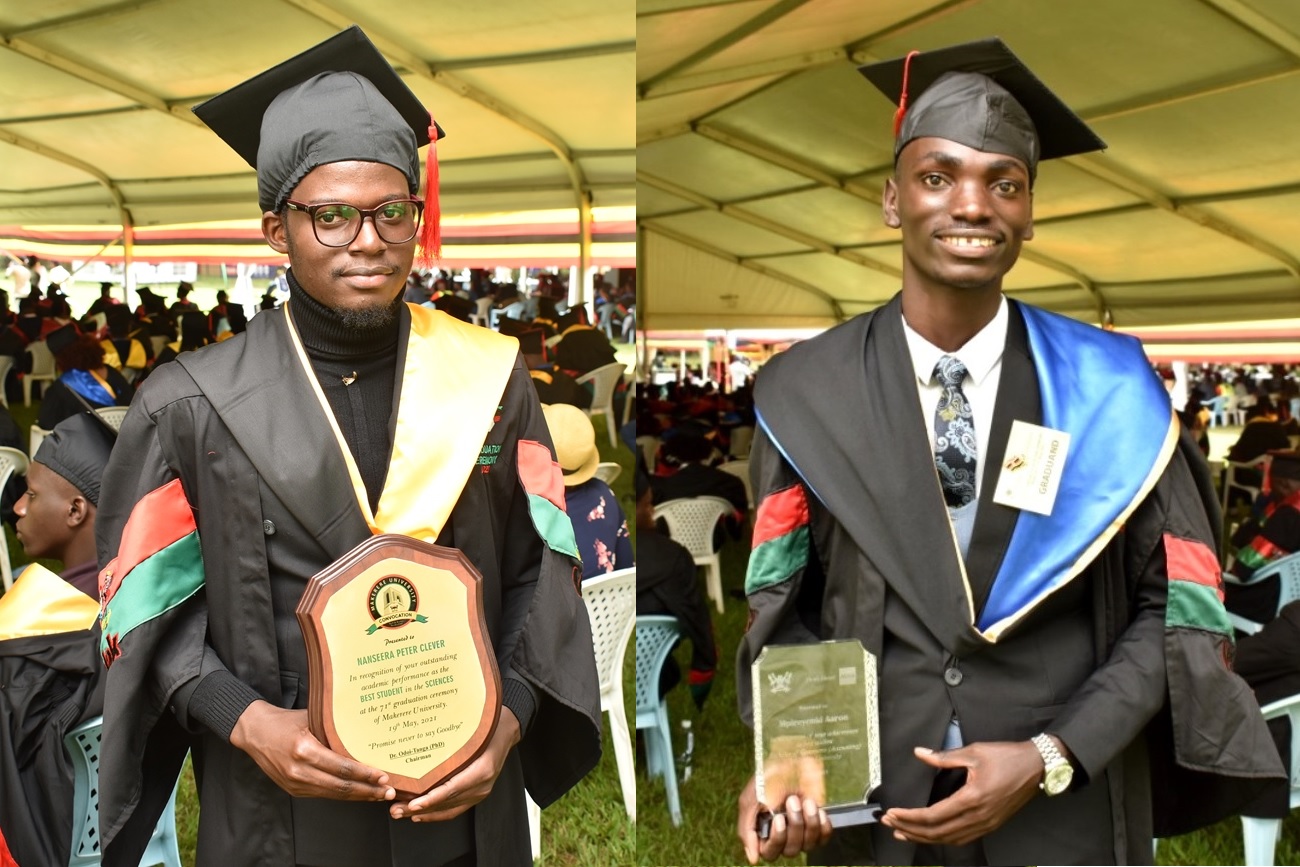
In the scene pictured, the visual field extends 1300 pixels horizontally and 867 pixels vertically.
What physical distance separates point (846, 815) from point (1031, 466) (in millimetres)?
583

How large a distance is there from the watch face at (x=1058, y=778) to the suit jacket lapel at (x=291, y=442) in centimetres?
102

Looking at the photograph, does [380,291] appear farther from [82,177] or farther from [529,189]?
[82,177]

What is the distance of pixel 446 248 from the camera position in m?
3.02

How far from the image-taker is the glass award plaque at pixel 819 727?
5.35 ft

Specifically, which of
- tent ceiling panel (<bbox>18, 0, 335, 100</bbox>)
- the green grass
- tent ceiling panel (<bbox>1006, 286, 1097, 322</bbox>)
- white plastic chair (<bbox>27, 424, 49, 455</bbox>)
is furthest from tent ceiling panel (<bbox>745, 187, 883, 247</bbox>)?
white plastic chair (<bbox>27, 424, 49, 455</bbox>)

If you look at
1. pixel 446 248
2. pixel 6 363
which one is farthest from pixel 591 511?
pixel 6 363

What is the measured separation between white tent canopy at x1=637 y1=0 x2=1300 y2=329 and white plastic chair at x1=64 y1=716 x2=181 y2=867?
161 centimetres

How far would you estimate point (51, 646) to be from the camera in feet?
8.34

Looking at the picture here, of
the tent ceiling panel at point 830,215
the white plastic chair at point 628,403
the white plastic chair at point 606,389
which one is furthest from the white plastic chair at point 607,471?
the tent ceiling panel at point 830,215

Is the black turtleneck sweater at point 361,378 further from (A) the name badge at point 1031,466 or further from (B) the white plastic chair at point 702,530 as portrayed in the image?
(B) the white plastic chair at point 702,530

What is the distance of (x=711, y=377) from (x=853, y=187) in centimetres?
50

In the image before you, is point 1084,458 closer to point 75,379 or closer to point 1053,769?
point 1053,769

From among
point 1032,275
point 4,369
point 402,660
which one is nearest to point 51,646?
point 4,369

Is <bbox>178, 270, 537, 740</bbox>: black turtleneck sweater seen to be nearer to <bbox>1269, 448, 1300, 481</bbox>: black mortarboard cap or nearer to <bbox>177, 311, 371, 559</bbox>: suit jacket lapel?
<bbox>177, 311, 371, 559</bbox>: suit jacket lapel
